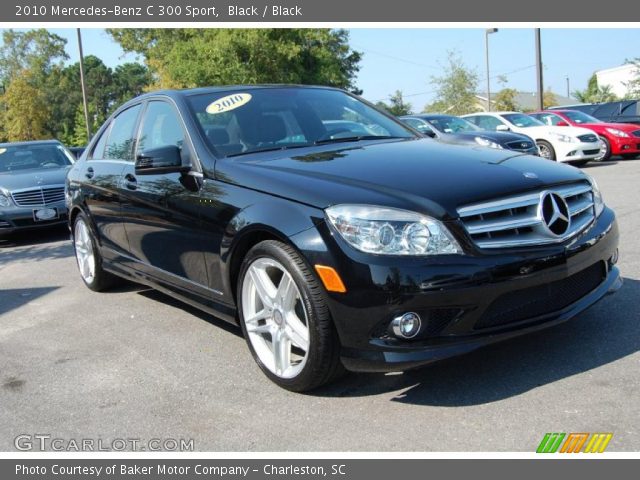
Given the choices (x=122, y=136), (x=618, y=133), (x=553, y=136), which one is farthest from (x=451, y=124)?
(x=122, y=136)

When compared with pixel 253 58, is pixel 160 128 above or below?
below

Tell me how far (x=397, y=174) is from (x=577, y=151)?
13.5 meters

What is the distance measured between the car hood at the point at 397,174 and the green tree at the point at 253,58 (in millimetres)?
38019

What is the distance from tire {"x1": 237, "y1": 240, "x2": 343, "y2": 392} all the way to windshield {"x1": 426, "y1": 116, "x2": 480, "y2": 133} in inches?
440

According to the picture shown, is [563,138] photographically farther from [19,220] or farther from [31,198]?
[19,220]

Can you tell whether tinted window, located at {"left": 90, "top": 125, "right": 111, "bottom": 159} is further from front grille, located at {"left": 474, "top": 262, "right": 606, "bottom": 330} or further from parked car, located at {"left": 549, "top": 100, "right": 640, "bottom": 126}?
parked car, located at {"left": 549, "top": 100, "right": 640, "bottom": 126}

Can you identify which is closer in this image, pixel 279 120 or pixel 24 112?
pixel 279 120

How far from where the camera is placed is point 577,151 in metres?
15.7

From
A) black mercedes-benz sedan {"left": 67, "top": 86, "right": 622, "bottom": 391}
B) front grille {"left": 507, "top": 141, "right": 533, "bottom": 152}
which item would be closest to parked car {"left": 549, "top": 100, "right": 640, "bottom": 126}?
front grille {"left": 507, "top": 141, "right": 533, "bottom": 152}

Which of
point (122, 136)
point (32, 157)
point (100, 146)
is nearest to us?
point (122, 136)

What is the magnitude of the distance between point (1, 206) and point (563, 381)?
27.4 ft

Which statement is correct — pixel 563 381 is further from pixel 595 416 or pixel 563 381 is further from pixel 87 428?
pixel 87 428

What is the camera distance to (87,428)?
3.38 metres

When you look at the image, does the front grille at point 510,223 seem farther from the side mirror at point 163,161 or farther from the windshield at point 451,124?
the windshield at point 451,124
